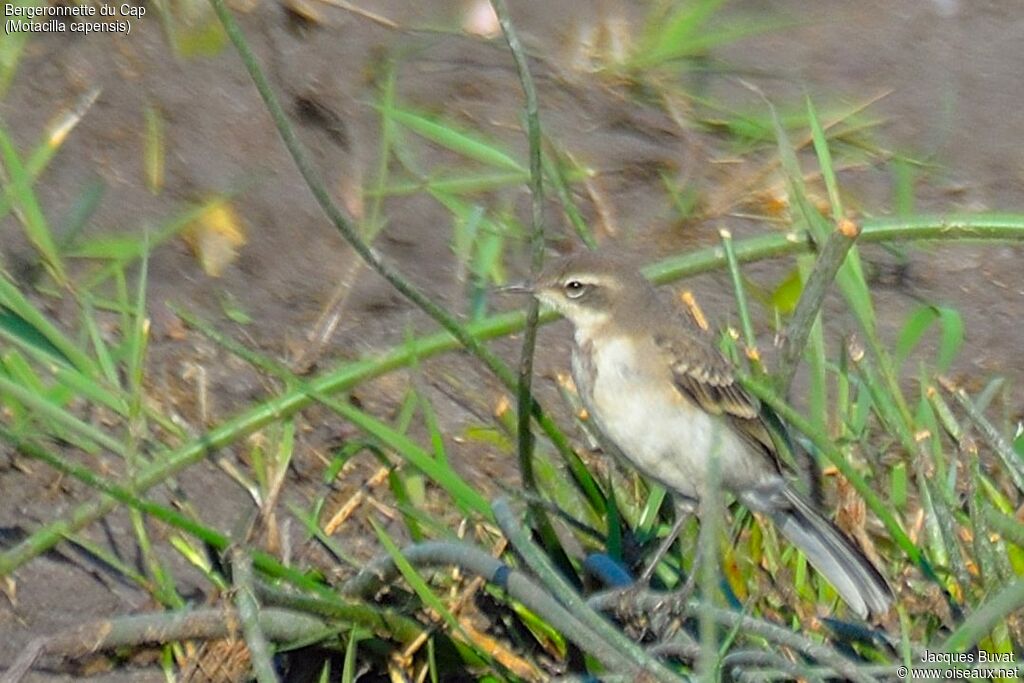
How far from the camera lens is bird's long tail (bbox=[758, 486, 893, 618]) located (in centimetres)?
486

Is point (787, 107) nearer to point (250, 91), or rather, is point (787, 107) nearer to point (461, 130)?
point (461, 130)

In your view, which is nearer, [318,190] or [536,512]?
[318,190]

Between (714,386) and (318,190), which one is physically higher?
(318,190)

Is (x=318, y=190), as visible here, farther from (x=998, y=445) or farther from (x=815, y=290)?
(x=998, y=445)

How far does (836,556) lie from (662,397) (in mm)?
685

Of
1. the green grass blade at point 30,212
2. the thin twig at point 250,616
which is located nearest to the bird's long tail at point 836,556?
the thin twig at point 250,616

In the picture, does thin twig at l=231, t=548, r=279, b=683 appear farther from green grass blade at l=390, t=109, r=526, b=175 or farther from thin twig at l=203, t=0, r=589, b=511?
green grass blade at l=390, t=109, r=526, b=175

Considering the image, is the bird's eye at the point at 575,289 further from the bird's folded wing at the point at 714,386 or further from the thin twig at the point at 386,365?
the bird's folded wing at the point at 714,386

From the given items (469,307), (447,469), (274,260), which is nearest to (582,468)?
(447,469)

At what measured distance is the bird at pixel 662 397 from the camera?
202 inches

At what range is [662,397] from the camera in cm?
531

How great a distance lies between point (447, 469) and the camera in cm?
500

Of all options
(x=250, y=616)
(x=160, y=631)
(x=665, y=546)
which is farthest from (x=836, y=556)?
(x=160, y=631)

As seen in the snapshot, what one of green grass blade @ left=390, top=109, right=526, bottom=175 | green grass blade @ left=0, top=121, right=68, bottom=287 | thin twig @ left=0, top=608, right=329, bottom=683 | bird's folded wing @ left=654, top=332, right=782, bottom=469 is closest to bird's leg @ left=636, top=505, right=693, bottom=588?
bird's folded wing @ left=654, top=332, right=782, bottom=469
